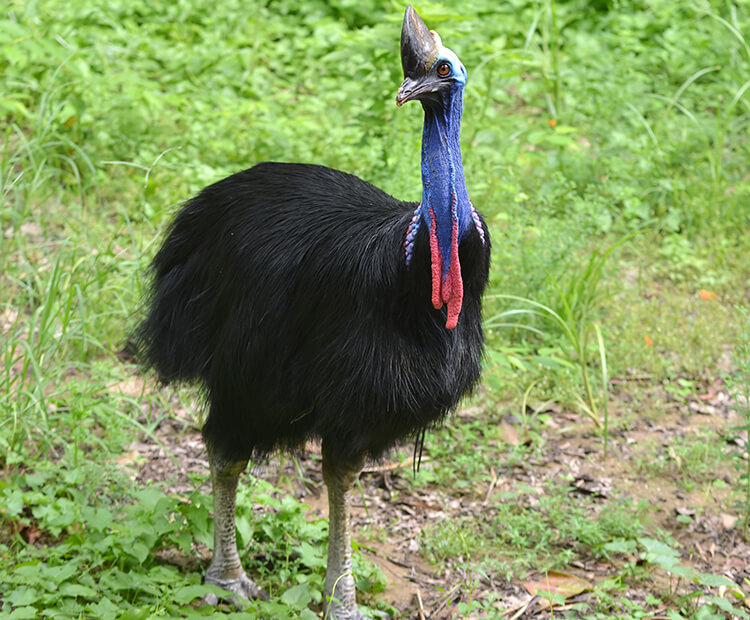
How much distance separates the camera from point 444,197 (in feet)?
7.78

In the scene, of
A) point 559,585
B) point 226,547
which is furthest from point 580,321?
point 226,547

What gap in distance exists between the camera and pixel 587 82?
6133 millimetres

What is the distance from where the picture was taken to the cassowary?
2.41 metres

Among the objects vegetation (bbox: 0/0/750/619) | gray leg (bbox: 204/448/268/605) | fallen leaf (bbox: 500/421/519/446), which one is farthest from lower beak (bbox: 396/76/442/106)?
fallen leaf (bbox: 500/421/519/446)

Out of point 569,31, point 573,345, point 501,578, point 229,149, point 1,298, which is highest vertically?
point 569,31

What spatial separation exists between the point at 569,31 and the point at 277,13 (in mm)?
2114

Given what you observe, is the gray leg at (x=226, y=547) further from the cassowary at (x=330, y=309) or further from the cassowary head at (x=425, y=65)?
the cassowary head at (x=425, y=65)

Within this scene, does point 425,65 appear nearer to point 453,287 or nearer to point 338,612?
point 453,287

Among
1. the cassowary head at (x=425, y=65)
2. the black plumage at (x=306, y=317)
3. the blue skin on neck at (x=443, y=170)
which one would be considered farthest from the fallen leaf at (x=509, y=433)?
the cassowary head at (x=425, y=65)

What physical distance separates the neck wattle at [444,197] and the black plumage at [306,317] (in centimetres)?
5

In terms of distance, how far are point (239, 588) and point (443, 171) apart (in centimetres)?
154

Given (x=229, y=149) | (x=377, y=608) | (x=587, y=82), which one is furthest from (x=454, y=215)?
(x=587, y=82)

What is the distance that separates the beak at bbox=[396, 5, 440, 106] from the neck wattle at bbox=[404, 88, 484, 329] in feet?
0.22

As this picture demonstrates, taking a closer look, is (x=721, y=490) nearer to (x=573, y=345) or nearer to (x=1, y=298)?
(x=573, y=345)
